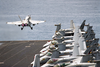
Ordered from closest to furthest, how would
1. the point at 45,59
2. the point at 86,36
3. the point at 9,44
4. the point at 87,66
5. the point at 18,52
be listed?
the point at 87,66, the point at 45,59, the point at 86,36, the point at 18,52, the point at 9,44

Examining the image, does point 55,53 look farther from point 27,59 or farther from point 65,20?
point 65,20

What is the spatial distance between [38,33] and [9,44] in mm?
46592

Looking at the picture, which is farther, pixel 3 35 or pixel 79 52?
pixel 3 35

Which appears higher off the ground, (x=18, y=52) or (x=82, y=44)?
(x=18, y=52)

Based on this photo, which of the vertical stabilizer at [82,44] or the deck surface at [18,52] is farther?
the deck surface at [18,52]

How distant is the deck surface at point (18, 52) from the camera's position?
7084 cm

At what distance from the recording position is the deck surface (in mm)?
70838

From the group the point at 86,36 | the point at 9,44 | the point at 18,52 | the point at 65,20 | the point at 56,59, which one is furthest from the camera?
the point at 65,20

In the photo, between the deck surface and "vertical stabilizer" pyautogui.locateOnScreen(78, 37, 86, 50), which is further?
the deck surface

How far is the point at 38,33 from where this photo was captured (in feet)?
456

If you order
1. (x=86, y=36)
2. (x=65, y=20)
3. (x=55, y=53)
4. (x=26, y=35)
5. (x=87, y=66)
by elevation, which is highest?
(x=65, y=20)

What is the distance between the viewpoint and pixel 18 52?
268 feet

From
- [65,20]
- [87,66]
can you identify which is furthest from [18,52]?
[65,20]

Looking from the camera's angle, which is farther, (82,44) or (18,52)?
(18,52)
